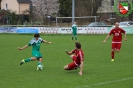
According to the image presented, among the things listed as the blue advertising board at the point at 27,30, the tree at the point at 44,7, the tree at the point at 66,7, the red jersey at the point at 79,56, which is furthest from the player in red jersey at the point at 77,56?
the tree at the point at 44,7

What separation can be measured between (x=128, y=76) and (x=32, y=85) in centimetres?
356

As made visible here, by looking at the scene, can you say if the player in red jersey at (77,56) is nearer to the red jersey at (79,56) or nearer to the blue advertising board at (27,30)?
the red jersey at (79,56)

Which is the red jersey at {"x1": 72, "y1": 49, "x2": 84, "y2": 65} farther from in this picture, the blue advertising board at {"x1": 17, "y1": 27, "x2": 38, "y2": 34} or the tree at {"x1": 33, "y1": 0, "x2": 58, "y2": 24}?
the tree at {"x1": 33, "y1": 0, "x2": 58, "y2": 24}

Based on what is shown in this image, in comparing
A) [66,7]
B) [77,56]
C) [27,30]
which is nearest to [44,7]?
[66,7]

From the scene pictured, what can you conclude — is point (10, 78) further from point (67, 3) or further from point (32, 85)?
point (67, 3)

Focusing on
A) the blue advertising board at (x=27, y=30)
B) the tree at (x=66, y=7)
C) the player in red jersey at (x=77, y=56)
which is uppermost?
the tree at (x=66, y=7)

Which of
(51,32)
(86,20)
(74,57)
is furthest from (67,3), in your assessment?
(74,57)

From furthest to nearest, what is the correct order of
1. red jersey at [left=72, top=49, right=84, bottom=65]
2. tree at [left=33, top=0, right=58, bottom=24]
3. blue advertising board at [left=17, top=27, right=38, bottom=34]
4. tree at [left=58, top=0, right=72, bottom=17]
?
tree at [left=33, top=0, right=58, bottom=24] → tree at [left=58, top=0, right=72, bottom=17] → blue advertising board at [left=17, top=27, right=38, bottom=34] → red jersey at [left=72, top=49, right=84, bottom=65]

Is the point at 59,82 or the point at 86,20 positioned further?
the point at 86,20

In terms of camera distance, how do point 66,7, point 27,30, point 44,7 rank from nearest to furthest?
1. point 27,30
2. point 66,7
3. point 44,7

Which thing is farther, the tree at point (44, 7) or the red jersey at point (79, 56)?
the tree at point (44, 7)

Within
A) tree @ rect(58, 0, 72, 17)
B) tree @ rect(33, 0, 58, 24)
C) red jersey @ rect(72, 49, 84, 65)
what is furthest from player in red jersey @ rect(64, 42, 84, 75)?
tree @ rect(33, 0, 58, 24)

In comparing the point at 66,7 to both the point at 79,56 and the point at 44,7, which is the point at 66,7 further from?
the point at 79,56

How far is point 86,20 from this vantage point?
184 feet
